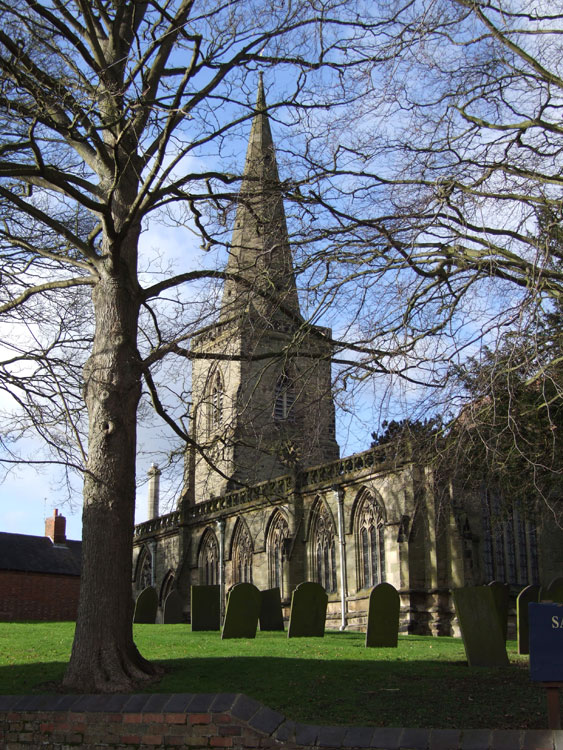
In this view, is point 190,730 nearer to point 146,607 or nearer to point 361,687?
point 361,687

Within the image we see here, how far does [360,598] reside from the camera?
25969 millimetres

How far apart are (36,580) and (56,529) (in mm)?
5866

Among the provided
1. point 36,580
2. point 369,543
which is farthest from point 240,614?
point 36,580

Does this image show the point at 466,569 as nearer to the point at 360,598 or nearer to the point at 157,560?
the point at 360,598

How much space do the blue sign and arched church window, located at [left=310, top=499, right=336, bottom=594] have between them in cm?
2117

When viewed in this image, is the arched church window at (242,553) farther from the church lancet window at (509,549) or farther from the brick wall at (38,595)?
the church lancet window at (509,549)

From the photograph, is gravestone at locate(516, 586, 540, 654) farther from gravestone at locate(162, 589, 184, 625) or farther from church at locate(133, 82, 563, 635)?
gravestone at locate(162, 589, 184, 625)

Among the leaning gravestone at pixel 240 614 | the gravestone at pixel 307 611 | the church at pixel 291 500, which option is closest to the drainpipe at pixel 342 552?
the church at pixel 291 500

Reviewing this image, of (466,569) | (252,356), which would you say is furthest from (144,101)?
(466,569)

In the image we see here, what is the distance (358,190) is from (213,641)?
7.81 metres

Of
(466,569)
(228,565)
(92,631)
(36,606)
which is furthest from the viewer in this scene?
(36,606)

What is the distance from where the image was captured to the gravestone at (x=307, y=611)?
15031 millimetres

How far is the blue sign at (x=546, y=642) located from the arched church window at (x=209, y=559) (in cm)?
2851

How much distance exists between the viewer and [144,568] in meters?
41.4
